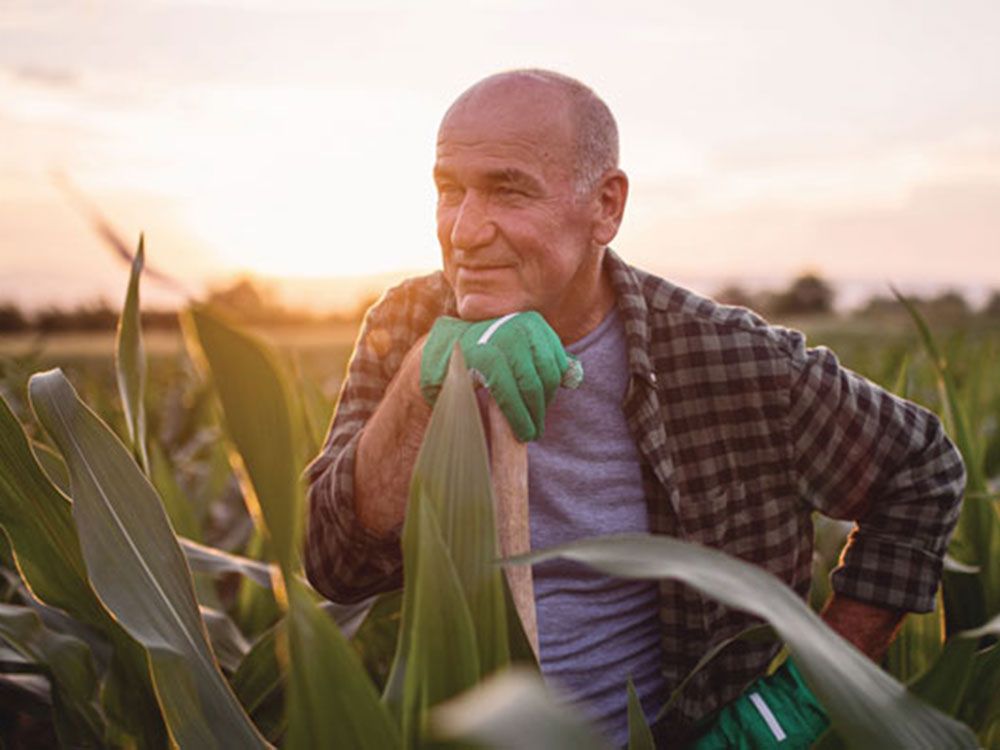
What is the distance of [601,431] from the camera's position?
150 cm

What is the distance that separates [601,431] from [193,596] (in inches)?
32.0

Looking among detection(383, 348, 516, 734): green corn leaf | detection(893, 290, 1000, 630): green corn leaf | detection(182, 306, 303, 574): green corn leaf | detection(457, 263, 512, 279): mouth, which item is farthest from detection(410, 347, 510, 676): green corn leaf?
detection(893, 290, 1000, 630): green corn leaf

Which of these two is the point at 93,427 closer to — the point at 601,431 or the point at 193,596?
the point at 193,596

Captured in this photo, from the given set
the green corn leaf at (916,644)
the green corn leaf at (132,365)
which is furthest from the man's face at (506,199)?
the green corn leaf at (916,644)

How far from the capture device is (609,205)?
1409mm

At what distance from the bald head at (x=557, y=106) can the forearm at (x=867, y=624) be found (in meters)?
0.69

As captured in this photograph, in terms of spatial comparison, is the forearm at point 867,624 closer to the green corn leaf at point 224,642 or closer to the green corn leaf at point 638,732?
the green corn leaf at point 638,732

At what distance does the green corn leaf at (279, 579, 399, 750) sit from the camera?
0.60 meters

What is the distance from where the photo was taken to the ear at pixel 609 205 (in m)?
1.39

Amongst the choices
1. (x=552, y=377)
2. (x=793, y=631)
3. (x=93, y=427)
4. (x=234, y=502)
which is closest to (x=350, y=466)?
(x=552, y=377)

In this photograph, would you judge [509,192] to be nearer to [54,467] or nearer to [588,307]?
[588,307]

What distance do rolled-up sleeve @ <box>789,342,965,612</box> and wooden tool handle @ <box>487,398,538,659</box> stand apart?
56 cm

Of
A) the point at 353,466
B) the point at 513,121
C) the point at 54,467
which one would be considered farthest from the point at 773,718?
the point at 54,467

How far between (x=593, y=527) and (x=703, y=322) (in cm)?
35
